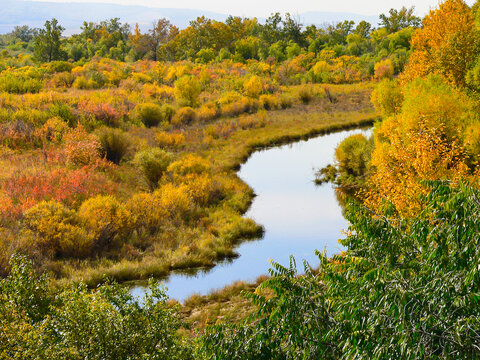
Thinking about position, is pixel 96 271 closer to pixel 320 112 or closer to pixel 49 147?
pixel 49 147

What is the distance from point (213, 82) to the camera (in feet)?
168

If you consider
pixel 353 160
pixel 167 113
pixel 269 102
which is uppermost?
pixel 269 102

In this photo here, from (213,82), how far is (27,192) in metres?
36.0

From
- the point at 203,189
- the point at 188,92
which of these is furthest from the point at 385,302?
the point at 188,92

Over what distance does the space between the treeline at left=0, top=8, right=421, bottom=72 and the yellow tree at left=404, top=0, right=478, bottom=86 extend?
3708 cm

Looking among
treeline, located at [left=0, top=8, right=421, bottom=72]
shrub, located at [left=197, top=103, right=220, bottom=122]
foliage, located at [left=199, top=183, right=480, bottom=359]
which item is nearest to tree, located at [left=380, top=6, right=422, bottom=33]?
treeline, located at [left=0, top=8, right=421, bottom=72]

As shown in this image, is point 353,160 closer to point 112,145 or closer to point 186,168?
point 186,168

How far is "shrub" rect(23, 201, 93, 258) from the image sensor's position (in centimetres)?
1480

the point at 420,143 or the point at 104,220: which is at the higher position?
the point at 420,143

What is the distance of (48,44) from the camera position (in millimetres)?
56062

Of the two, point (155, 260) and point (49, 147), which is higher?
point (49, 147)

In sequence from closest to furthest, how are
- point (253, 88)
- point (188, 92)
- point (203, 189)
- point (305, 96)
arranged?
point (203, 189)
point (188, 92)
point (253, 88)
point (305, 96)

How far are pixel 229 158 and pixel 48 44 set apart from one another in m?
39.8

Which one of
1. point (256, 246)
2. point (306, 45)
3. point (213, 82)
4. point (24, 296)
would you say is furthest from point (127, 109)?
point (306, 45)
